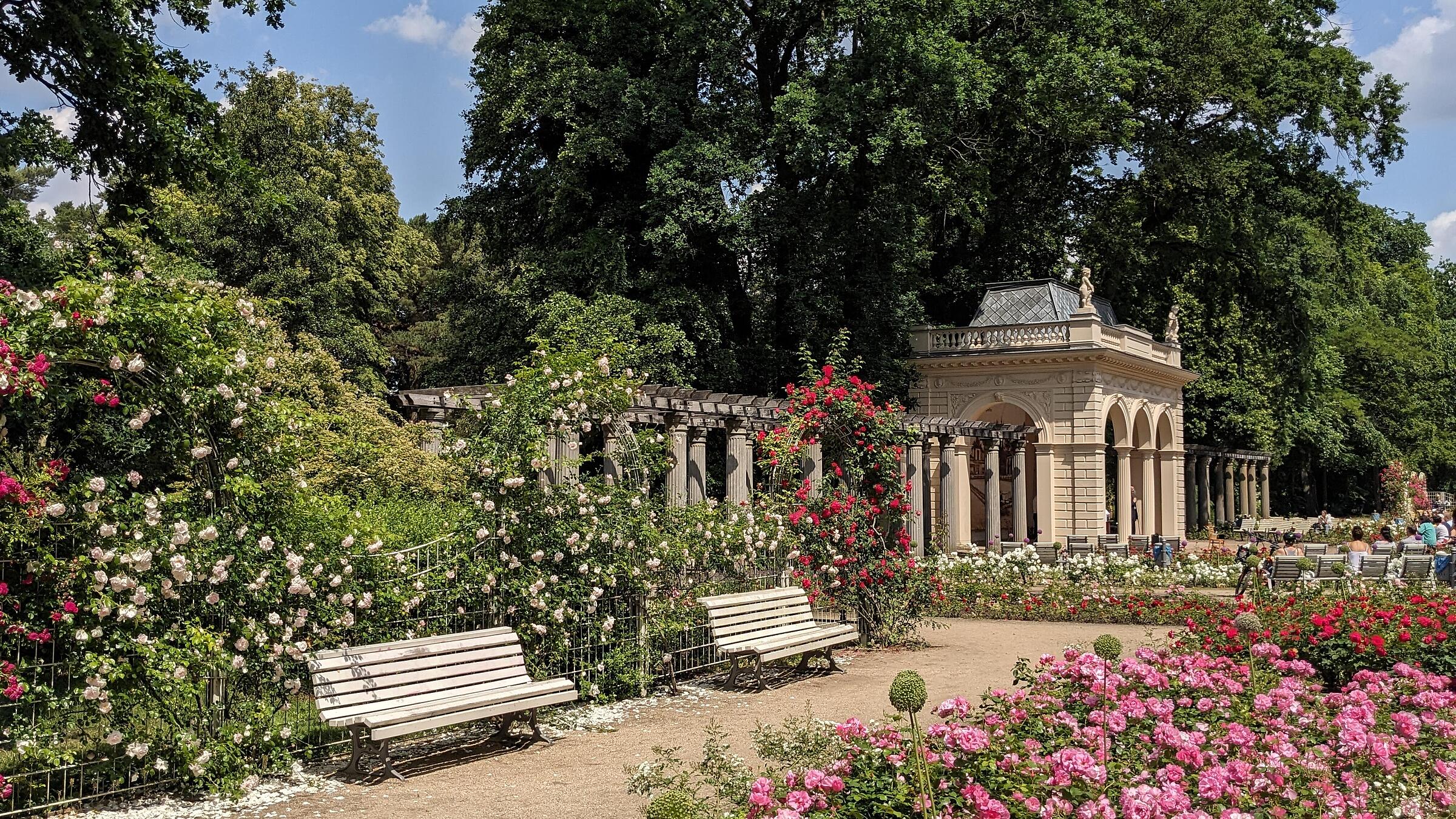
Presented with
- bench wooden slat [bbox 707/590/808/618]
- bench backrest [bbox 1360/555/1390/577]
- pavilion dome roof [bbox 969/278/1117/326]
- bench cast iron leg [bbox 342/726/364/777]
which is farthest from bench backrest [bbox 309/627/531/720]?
pavilion dome roof [bbox 969/278/1117/326]

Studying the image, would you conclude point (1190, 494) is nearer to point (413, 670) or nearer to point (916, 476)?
point (916, 476)

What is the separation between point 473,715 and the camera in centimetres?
818

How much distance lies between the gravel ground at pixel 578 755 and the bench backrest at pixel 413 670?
46cm

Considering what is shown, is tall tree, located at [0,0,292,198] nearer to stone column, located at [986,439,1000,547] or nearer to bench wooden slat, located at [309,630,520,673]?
bench wooden slat, located at [309,630,520,673]

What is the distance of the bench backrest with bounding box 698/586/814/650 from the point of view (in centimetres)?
1159

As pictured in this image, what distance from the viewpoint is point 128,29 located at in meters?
15.8

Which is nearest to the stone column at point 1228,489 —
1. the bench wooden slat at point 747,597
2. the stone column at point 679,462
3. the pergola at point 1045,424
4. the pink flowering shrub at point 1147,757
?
the pergola at point 1045,424

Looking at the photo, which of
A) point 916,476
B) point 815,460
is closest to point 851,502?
point 815,460

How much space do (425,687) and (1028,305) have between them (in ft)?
86.0

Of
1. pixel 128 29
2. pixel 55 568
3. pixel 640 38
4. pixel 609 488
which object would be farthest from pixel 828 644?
pixel 640 38

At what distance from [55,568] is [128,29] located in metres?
11.4

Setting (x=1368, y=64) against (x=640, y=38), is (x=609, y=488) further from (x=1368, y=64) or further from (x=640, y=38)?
(x=1368, y=64)

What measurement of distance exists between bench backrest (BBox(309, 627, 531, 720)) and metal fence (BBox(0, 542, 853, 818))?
0.28 metres

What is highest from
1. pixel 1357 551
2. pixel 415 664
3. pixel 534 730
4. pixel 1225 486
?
pixel 1225 486
